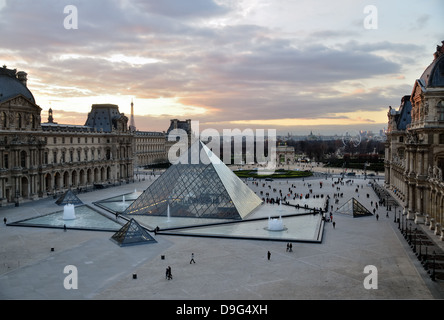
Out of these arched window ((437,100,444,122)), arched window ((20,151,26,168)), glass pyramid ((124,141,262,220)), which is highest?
arched window ((437,100,444,122))

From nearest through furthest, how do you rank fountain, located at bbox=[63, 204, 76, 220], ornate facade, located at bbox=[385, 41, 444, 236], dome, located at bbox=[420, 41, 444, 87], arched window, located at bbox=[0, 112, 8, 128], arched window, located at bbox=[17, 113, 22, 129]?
ornate facade, located at bbox=[385, 41, 444, 236] < dome, located at bbox=[420, 41, 444, 87] < fountain, located at bbox=[63, 204, 76, 220] < arched window, located at bbox=[0, 112, 8, 128] < arched window, located at bbox=[17, 113, 22, 129]

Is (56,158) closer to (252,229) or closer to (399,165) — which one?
A: (252,229)

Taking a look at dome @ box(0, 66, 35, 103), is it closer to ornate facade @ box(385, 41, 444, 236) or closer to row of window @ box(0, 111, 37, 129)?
row of window @ box(0, 111, 37, 129)

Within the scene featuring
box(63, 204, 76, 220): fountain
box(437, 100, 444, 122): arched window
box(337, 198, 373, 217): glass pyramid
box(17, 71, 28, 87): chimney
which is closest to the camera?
box(437, 100, 444, 122): arched window

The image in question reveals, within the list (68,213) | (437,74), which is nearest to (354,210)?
(437,74)

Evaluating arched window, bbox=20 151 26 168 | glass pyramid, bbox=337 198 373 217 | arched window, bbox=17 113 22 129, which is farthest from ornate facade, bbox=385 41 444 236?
arched window, bbox=17 113 22 129

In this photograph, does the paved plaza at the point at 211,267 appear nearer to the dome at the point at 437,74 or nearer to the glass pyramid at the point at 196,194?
the glass pyramid at the point at 196,194
